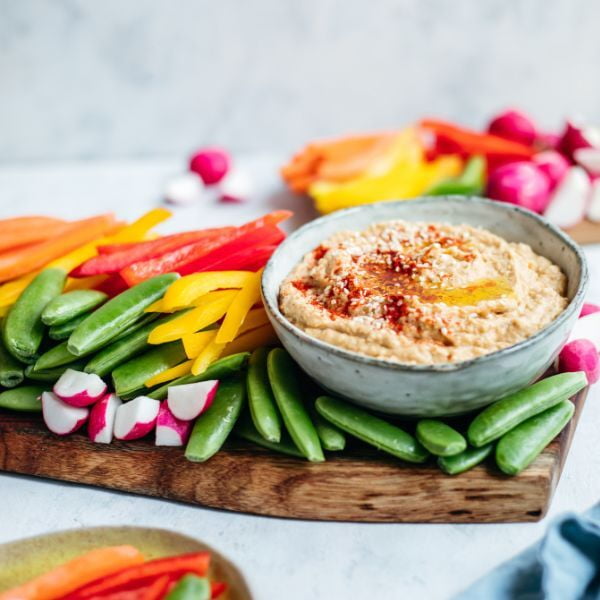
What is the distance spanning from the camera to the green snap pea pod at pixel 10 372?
2.74 metres

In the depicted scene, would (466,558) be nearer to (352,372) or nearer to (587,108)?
(352,372)

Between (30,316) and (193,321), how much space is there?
1.89ft

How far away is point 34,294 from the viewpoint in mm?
2871

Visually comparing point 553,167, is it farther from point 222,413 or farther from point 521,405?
point 222,413

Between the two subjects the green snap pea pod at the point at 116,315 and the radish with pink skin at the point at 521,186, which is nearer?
the green snap pea pod at the point at 116,315

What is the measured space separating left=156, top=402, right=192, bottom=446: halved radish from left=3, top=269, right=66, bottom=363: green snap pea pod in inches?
20.0

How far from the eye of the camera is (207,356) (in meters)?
2.63

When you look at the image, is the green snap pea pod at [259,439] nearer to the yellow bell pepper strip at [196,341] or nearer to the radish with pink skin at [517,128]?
the yellow bell pepper strip at [196,341]

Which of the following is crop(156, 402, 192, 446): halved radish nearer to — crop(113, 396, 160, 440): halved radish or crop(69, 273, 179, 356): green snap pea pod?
crop(113, 396, 160, 440): halved radish

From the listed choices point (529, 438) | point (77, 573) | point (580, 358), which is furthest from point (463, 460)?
point (77, 573)

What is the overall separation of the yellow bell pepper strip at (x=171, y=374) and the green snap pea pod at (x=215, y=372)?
2 cm

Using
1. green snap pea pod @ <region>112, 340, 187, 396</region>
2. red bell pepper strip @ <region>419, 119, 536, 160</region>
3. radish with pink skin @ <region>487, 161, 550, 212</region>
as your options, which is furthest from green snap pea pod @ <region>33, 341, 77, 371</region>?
red bell pepper strip @ <region>419, 119, 536, 160</region>

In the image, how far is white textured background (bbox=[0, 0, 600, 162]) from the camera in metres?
5.23

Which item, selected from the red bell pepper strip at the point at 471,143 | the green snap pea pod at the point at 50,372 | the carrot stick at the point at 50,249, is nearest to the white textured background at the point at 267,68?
the red bell pepper strip at the point at 471,143
